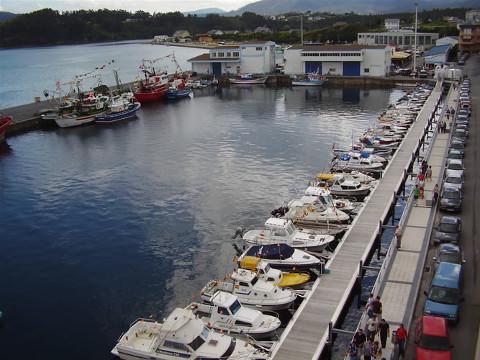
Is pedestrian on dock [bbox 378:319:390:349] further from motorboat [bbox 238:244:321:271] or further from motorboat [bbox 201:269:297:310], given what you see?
motorboat [bbox 238:244:321:271]

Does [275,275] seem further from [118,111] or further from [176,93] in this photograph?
[176,93]

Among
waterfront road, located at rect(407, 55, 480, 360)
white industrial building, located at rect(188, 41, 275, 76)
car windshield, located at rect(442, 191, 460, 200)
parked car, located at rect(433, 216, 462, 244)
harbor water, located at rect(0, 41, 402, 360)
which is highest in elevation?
white industrial building, located at rect(188, 41, 275, 76)

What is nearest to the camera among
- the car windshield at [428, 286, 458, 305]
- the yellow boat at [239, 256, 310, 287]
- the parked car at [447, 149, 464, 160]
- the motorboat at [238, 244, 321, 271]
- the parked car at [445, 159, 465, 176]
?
the car windshield at [428, 286, 458, 305]

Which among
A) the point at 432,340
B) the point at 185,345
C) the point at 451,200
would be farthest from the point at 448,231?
the point at 185,345

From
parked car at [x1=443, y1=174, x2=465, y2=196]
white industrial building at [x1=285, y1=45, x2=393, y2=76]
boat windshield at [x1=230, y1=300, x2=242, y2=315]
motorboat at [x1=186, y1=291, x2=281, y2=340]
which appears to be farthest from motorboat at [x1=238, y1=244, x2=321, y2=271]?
white industrial building at [x1=285, y1=45, x2=393, y2=76]

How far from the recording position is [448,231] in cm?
2439

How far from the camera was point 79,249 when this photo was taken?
30.3 metres

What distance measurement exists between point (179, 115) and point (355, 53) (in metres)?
36.9

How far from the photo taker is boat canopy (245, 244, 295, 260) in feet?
84.9

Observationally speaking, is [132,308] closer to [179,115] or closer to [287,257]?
[287,257]

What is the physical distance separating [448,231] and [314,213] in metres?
8.20

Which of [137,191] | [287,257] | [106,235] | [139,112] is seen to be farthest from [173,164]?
[139,112]

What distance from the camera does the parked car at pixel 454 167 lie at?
107 feet

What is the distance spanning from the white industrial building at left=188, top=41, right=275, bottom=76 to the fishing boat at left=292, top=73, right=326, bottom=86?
10.6m
